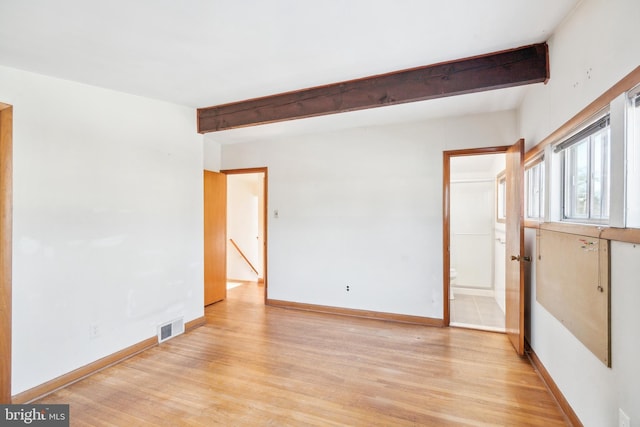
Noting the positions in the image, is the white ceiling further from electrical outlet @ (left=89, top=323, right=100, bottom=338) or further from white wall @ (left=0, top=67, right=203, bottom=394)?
electrical outlet @ (left=89, top=323, right=100, bottom=338)

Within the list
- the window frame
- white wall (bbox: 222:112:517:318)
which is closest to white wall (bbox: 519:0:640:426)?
the window frame

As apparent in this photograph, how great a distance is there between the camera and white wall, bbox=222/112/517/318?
145 inches

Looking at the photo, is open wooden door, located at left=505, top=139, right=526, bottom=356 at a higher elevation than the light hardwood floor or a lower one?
higher

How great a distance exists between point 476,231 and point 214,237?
4378 millimetres

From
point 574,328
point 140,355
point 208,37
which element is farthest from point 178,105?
point 574,328

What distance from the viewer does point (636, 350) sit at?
1250 millimetres

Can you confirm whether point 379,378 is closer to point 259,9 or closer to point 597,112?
point 597,112

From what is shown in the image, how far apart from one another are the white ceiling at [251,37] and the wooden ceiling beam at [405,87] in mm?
93

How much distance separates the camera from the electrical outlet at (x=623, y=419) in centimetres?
131

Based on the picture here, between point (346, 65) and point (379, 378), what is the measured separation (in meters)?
2.57

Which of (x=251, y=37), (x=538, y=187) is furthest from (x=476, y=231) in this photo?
(x=251, y=37)

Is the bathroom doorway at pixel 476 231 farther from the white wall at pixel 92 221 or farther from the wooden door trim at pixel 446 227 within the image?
the white wall at pixel 92 221

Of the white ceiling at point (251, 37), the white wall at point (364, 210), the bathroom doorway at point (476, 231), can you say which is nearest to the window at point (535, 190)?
the white wall at point (364, 210)

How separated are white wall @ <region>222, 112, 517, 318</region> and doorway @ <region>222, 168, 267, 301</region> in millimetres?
1719
